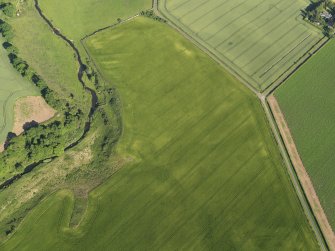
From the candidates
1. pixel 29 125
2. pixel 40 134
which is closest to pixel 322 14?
pixel 40 134

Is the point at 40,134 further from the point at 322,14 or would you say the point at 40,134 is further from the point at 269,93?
the point at 322,14

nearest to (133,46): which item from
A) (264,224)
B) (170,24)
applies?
(170,24)

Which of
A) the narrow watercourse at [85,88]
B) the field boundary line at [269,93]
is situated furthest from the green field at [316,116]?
the narrow watercourse at [85,88]

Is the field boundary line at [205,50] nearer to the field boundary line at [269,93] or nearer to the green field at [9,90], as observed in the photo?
the field boundary line at [269,93]

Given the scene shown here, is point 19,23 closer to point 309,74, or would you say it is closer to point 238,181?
point 238,181

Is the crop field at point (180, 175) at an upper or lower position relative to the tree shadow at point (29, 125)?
lower

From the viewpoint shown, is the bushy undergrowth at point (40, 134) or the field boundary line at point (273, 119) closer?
the bushy undergrowth at point (40, 134)

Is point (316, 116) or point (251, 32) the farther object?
point (251, 32)
